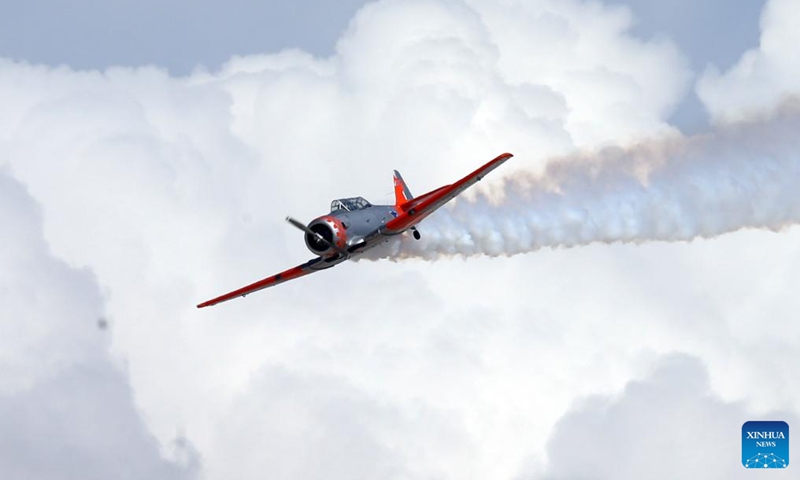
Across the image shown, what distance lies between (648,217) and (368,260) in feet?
47.8

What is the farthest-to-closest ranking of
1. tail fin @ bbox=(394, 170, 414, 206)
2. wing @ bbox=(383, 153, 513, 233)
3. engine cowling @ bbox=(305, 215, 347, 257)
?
tail fin @ bbox=(394, 170, 414, 206)
wing @ bbox=(383, 153, 513, 233)
engine cowling @ bbox=(305, 215, 347, 257)

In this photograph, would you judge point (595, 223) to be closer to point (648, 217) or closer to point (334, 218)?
point (648, 217)

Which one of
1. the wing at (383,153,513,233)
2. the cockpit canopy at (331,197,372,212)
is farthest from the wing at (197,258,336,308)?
the wing at (383,153,513,233)

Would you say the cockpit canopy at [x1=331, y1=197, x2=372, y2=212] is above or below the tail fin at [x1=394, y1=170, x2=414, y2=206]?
below

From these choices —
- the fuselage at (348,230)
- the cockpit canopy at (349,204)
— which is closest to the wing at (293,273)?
the fuselage at (348,230)

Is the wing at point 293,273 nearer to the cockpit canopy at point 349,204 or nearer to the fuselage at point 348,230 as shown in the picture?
the fuselage at point 348,230

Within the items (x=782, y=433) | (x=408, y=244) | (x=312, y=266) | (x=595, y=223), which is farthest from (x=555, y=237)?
(x=782, y=433)

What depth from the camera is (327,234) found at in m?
56.1

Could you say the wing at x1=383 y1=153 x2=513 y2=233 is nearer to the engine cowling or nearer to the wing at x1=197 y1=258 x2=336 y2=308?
the engine cowling

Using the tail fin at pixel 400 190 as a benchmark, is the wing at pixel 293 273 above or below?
below

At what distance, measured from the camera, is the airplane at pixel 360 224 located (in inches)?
2211

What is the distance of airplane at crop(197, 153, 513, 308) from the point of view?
56156 millimetres

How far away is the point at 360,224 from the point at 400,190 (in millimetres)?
10625

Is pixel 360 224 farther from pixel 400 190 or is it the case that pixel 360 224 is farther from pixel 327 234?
pixel 400 190
